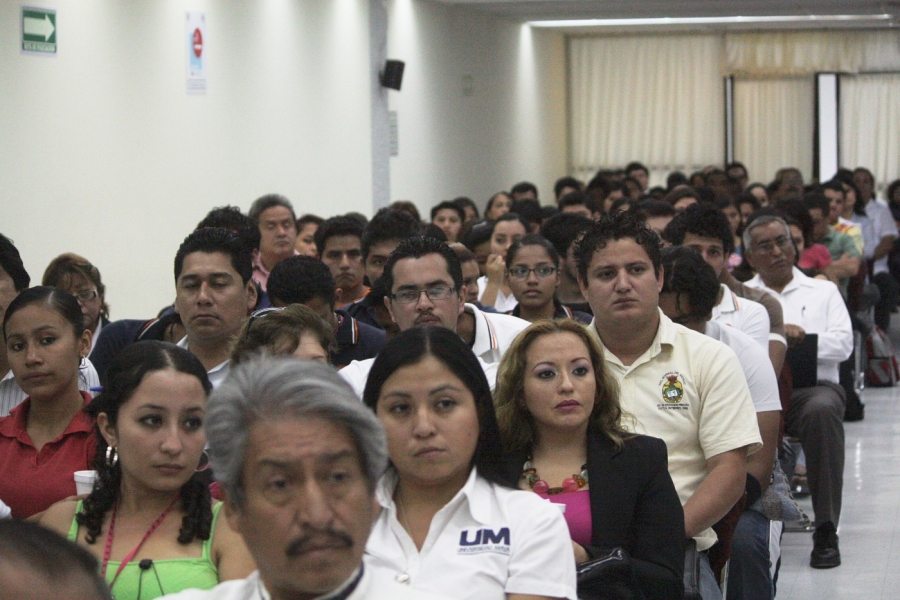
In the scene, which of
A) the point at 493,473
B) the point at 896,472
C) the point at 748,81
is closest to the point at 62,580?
the point at 493,473

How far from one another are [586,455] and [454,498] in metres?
0.68

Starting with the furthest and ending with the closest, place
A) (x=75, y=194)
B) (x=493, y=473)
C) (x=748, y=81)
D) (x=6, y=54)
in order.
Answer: (x=748, y=81), (x=75, y=194), (x=6, y=54), (x=493, y=473)

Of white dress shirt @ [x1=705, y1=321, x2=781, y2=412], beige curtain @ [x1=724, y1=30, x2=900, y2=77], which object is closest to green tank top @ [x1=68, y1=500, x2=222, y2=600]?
white dress shirt @ [x1=705, y1=321, x2=781, y2=412]

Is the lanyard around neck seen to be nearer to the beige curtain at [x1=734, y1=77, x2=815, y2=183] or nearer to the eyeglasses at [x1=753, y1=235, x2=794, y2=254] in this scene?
the eyeglasses at [x1=753, y1=235, x2=794, y2=254]

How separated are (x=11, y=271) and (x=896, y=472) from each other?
15.4 ft

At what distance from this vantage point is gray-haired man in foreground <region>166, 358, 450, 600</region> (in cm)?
136

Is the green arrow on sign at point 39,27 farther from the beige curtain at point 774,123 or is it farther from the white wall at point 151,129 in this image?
the beige curtain at point 774,123

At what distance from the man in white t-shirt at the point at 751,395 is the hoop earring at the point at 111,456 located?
1.78 m

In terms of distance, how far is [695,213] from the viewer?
17.6ft

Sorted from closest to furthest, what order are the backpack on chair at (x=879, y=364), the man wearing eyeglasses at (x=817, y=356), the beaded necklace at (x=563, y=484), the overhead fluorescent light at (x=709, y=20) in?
the beaded necklace at (x=563, y=484), the man wearing eyeglasses at (x=817, y=356), the backpack on chair at (x=879, y=364), the overhead fluorescent light at (x=709, y=20)

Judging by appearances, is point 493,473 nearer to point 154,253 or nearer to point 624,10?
point 154,253

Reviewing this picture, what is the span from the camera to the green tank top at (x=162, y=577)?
2.24 metres

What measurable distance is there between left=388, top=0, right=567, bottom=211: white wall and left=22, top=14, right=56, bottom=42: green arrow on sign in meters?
4.82

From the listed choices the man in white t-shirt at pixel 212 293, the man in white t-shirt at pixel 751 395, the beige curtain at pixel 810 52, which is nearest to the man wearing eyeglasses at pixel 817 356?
the man in white t-shirt at pixel 751 395
